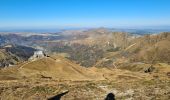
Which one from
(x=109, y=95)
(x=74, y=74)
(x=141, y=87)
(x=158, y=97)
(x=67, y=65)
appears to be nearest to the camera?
(x=158, y=97)

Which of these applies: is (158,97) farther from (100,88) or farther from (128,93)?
(100,88)

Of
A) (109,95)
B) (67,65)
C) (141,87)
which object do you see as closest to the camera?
(109,95)

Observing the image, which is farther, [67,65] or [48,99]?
[67,65]

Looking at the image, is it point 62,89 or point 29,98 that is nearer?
point 29,98

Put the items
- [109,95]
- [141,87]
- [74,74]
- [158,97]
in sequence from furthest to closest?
[74,74] → [141,87] → [109,95] → [158,97]

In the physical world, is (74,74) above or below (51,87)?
below

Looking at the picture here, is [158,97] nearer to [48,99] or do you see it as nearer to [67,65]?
[48,99]

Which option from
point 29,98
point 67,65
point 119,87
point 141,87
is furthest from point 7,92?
point 67,65

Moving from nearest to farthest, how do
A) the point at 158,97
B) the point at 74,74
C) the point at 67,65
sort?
the point at 158,97 < the point at 74,74 < the point at 67,65

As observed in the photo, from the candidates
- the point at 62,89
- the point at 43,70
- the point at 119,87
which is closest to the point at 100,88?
the point at 119,87
